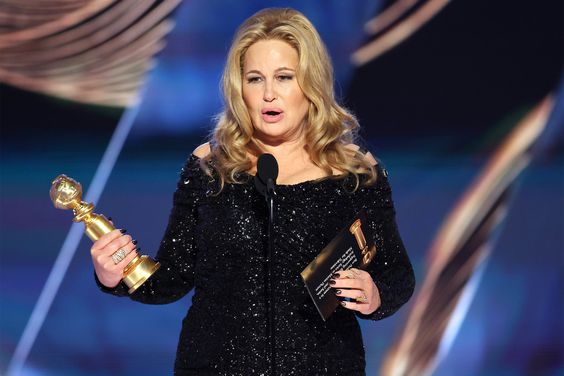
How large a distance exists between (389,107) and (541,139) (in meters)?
0.59

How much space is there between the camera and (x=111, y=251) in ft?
5.89

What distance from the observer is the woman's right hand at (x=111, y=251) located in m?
1.79

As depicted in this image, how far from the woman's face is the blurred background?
1601 millimetres

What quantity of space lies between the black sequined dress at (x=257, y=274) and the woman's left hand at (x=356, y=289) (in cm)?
9

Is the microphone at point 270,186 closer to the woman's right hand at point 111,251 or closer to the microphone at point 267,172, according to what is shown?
the microphone at point 267,172

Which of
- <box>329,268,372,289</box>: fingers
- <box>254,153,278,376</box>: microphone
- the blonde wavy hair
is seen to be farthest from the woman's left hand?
the blonde wavy hair

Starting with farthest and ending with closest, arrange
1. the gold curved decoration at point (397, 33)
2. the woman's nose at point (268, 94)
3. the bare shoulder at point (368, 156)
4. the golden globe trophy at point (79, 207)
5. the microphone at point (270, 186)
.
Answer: the gold curved decoration at point (397, 33)
the bare shoulder at point (368, 156)
the woman's nose at point (268, 94)
the golden globe trophy at point (79, 207)
the microphone at point (270, 186)

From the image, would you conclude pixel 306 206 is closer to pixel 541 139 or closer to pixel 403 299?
pixel 403 299

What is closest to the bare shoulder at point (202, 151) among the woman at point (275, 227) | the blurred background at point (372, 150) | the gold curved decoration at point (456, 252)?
the woman at point (275, 227)

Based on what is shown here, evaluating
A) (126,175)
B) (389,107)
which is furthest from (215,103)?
(389,107)

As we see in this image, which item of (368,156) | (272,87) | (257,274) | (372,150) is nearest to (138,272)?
(257,274)

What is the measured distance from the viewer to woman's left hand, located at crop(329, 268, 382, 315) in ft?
5.58

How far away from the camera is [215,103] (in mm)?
3594

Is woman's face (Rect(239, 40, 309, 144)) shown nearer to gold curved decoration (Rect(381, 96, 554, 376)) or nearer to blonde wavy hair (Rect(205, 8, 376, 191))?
blonde wavy hair (Rect(205, 8, 376, 191))
